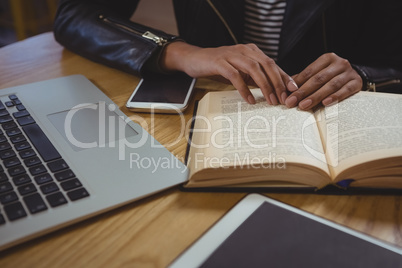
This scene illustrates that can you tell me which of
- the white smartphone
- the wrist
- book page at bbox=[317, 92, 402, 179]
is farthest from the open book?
the wrist

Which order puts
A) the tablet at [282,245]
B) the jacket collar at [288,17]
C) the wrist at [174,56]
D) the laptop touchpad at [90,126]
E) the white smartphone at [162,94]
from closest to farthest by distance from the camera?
the tablet at [282,245] → the laptop touchpad at [90,126] → the white smartphone at [162,94] → the wrist at [174,56] → the jacket collar at [288,17]

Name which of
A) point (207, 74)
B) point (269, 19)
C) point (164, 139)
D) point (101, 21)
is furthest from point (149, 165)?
point (269, 19)

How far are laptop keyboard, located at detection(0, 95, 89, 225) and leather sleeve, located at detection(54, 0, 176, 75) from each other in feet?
0.95

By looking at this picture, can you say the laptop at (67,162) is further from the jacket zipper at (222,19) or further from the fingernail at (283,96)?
the jacket zipper at (222,19)

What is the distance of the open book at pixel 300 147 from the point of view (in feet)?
1.67

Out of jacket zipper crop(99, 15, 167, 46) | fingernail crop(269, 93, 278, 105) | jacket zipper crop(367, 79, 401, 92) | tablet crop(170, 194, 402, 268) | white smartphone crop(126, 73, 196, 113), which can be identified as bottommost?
tablet crop(170, 194, 402, 268)

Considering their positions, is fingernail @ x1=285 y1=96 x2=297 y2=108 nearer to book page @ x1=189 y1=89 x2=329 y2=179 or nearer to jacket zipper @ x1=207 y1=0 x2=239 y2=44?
book page @ x1=189 y1=89 x2=329 y2=179

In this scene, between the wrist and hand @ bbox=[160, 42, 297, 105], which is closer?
hand @ bbox=[160, 42, 297, 105]

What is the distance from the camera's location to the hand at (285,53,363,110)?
0.65 metres

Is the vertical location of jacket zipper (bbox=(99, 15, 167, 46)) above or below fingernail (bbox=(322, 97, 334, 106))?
above

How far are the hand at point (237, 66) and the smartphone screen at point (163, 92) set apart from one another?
1.1 inches

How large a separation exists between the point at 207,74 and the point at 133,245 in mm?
443

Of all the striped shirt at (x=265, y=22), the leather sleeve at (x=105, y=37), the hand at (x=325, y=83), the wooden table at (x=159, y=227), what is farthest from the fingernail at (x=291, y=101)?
the striped shirt at (x=265, y=22)

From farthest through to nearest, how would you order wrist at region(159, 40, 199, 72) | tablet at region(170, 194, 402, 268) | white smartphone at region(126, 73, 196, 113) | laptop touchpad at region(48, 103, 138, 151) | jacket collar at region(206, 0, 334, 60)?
jacket collar at region(206, 0, 334, 60), wrist at region(159, 40, 199, 72), white smartphone at region(126, 73, 196, 113), laptop touchpad at region(48, 103, 138, 151), tablet at region(170, 194, 402, 268)
